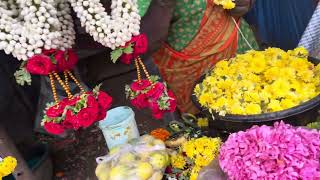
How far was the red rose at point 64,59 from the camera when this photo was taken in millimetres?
1815

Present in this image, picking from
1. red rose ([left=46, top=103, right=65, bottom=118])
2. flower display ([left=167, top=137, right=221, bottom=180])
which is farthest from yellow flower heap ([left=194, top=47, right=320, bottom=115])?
red rose ([left=46, top=103, right=65, bottom=118])

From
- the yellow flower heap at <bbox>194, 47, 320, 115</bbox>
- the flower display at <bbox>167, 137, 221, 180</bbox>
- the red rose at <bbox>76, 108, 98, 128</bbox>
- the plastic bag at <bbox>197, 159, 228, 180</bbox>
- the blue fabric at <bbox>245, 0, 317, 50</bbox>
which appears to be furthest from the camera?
the blue fabric at <bbox>245, 0, 317, 50</bbox>

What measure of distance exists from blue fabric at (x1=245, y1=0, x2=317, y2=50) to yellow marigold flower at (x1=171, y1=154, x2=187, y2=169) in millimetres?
1422

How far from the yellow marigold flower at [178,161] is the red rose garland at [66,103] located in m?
0.50

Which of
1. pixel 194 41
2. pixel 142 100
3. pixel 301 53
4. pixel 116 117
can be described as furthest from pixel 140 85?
pixel 194 41

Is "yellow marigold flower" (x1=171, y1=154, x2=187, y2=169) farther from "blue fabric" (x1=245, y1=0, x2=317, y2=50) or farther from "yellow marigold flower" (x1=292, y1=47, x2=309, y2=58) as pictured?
"blue fabric" (x1=245, y1=0, x2=317, y2=50)

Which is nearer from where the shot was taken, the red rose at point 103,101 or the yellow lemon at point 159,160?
the red rose at point 103,101

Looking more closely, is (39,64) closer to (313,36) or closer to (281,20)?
(313,36)

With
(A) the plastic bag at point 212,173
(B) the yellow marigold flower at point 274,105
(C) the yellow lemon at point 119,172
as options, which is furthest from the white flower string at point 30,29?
(B) the yellow marigold flower at point 274,105

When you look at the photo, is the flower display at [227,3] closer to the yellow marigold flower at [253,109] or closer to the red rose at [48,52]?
the yellow marigold flower at [253,109]

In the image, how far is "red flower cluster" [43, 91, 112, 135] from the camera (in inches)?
70.6

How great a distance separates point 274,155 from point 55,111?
92 cm

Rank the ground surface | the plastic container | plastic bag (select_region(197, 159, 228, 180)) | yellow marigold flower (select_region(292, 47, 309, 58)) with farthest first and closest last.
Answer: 1. the ground surface
2. the plastic container
3. yellow marigold flower (select_region(292, 47, 309, 58))
4. plastic bag (select_region(197, 159, 228, 180))

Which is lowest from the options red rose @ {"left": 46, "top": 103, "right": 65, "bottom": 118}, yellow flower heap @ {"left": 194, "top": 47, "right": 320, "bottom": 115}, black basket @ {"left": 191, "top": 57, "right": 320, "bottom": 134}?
black basket @ {"left": 191, "top": 57, "right": 320, "bottom": 134}
